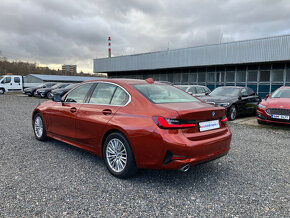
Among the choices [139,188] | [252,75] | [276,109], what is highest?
[252,75]

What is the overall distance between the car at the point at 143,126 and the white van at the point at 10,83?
2522 centimetres

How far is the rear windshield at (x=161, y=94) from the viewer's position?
3416 mm

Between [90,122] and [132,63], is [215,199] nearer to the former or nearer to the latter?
[90,122]

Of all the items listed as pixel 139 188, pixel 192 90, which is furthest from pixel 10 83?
pixel 139 188

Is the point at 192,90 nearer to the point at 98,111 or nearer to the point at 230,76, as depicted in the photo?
the point at 98,111

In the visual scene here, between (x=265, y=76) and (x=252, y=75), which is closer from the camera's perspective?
(x=265, y=76)

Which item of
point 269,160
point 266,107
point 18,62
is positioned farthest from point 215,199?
point 18,62

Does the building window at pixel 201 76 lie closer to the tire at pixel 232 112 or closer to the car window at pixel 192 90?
the car window at pixel 192 90

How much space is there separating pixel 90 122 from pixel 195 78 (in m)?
23.6

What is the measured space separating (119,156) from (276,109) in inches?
245

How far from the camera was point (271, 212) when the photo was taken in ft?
8.39

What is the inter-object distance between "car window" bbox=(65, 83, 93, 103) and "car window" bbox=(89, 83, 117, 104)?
292 mm

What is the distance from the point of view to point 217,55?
2280 centimetres

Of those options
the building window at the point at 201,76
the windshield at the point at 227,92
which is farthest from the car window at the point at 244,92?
the building window at the point at 201,76
